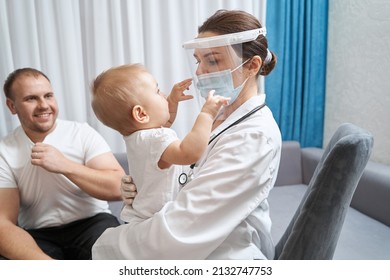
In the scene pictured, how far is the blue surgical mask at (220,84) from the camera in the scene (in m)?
0.85

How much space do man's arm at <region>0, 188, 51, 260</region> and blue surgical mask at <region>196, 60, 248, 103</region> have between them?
0.80m

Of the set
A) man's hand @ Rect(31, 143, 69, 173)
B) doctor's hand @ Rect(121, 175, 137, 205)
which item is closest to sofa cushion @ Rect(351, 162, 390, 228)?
doctor's hand @ Rect(121, 175, 137, 205)

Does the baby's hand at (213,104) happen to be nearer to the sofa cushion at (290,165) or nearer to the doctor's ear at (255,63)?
the doctor's ear at (255,63)

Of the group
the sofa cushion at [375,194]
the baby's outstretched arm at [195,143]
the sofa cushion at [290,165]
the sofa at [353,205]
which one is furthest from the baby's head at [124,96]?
the sofa cushion at [290,165]

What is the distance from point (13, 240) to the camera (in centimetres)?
111

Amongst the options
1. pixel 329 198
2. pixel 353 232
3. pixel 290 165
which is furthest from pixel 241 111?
pixel 290 165

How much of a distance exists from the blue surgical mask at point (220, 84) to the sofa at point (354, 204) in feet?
2.74

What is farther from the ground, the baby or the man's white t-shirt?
the baby

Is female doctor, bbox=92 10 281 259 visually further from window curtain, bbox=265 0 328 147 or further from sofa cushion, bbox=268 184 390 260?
window curtain, bbox=265 0 328 147

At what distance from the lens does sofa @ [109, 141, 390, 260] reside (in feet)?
4.34

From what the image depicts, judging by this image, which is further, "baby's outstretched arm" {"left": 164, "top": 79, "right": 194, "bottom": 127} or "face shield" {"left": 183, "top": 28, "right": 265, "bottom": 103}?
"baby's outstretched arm" {"left": 164, "top": 79, "right": 194, "bottom": 127}

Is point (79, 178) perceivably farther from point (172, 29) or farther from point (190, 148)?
point (172, 29)

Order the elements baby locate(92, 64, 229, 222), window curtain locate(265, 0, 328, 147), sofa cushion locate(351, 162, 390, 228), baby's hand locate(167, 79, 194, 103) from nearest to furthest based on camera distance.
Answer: baby locate(92, 64, 229, 222)
baby's hand locate(167, 79, 194, 103)
sofa cushion locate(351, 162, 390, 228)
window curtain locate(265, 0, 328, 147)

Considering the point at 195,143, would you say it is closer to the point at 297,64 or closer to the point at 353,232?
the point at 353,232
